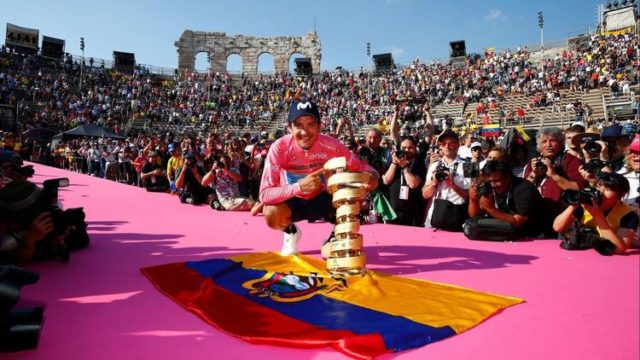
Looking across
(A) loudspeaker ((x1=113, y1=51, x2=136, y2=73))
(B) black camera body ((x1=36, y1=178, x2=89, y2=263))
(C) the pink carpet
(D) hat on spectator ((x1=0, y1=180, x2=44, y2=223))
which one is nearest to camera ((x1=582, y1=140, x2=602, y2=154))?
(C) the pink carpet

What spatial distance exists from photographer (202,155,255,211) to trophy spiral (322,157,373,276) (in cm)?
495

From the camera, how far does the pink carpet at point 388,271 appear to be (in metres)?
1.91

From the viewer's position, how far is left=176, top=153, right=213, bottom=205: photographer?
26.7 ft

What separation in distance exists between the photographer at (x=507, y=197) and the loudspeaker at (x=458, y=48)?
3919cm

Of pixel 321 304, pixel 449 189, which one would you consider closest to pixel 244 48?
pixel 449 189

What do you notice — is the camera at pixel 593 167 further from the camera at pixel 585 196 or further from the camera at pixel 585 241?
the camera at pixel 585 241

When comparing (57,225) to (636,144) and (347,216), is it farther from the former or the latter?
(636,144)

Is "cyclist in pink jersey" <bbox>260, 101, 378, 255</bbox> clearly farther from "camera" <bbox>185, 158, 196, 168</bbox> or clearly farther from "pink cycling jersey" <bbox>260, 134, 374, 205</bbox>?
"camera" <bbox>185, 158, 196, 168</bbox>

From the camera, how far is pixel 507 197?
4.45 metres

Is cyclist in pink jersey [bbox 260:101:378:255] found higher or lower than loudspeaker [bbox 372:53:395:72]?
lower

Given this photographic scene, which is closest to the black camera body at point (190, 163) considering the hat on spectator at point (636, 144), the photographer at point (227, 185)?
the photographer at point (227, 185)

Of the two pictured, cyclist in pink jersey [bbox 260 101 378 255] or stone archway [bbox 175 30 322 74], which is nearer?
cyclist in pink jersey [bbox 260 101 378 255]

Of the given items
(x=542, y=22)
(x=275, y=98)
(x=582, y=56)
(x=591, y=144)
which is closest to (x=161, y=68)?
(x=275, y=98)

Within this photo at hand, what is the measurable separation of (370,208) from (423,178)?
107 cm
